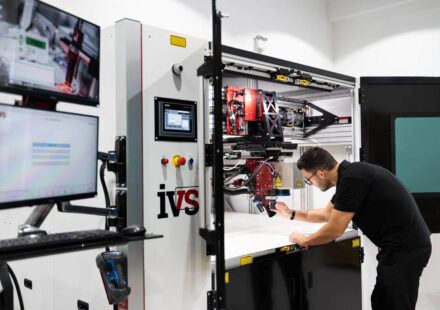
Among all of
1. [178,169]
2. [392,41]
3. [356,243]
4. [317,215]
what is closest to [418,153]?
[356,243]

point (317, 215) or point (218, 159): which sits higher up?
point (218, 159)

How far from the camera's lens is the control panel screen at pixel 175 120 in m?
2.11

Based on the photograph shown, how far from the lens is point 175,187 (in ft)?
7.14

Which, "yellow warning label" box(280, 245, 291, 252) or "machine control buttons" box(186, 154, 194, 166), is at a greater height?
"machine control buttons" box(186, 154, 194, 166)

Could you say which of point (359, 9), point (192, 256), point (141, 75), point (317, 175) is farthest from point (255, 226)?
point (359, 9)

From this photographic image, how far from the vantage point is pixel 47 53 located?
1.47 m

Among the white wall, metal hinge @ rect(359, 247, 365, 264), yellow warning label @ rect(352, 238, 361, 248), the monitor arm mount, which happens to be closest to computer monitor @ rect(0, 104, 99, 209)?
the monitor arm mount

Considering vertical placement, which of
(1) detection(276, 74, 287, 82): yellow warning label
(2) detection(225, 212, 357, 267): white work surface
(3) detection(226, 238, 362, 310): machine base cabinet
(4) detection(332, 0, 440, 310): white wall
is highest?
(4) detection(332, 0, 440, 310): white wall

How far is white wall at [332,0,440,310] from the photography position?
16.5 feet

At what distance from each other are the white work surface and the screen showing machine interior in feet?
2.54

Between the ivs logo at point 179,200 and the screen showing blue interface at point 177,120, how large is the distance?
332 millimetres

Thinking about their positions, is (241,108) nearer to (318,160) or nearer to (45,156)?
(318,160)

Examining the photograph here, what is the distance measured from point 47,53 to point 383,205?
233 cm

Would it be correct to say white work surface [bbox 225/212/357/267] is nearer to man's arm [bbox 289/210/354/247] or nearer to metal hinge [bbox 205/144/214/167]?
man's arm [bbox 289/210/354/247]
